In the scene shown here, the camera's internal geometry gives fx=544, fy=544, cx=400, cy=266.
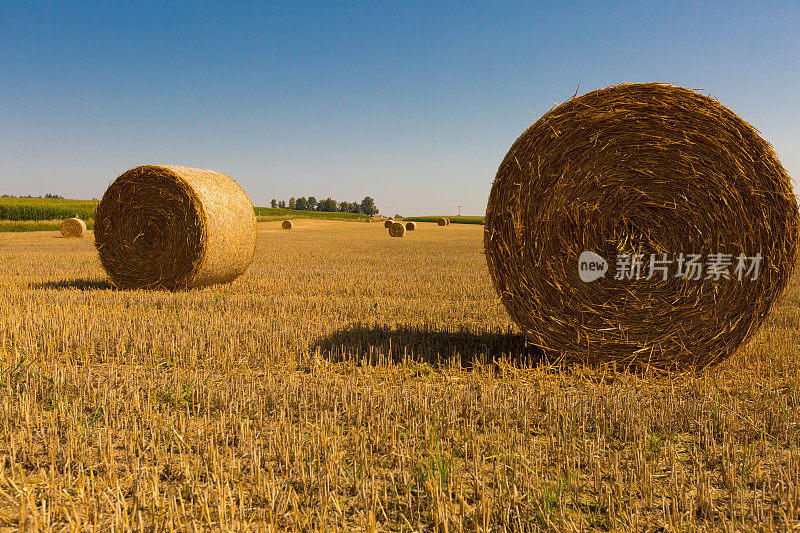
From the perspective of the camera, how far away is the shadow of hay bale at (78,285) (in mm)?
9852

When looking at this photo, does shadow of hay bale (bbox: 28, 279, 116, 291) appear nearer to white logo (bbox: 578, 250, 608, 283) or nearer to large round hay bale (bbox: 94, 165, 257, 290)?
large round hay bale (bbox: 94, 165, 257, 290)

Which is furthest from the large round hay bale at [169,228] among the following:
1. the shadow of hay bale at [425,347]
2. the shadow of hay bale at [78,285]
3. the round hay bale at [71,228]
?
the round hay bale at [71,228]

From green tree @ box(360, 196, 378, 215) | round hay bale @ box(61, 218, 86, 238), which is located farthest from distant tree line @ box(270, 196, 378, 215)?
round hay bale @ box(61, 218, 86, 238)

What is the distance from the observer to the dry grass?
2.70 meters

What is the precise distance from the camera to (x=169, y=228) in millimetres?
9633

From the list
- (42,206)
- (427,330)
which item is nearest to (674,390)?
(427,330)

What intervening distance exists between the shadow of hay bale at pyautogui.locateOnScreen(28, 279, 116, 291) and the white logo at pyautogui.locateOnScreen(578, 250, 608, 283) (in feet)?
27.9

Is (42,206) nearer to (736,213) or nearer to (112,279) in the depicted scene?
(112,279)

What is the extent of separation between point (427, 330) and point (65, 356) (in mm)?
3912

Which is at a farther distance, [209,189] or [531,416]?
[209,189]

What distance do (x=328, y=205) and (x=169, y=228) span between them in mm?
132898

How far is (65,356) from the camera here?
5.45 meters

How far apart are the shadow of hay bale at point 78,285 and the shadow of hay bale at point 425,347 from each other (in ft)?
19.7

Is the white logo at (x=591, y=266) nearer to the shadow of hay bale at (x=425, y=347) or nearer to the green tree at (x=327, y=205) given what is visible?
the shadow of hay bale at (x=425, y=347)
